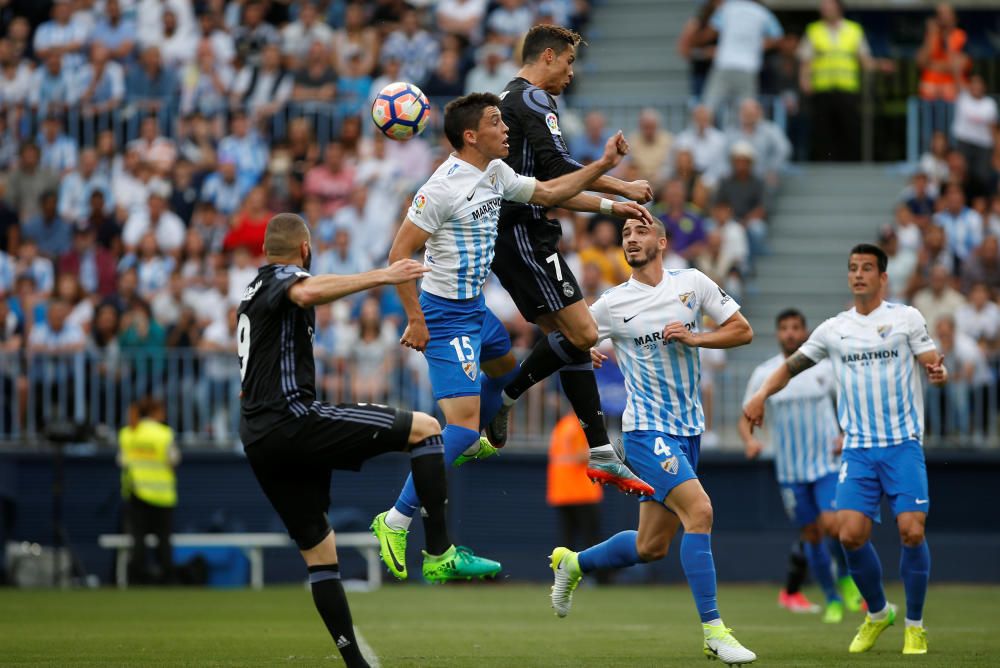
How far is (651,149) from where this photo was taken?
68.5 feet

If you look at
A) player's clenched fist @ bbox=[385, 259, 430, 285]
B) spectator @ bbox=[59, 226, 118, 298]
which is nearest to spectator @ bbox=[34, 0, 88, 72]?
spectator @ bbox=[59, 226, 118, 298]

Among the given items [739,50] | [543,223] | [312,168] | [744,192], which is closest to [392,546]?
[543,223]

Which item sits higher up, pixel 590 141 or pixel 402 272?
pixel 590 141

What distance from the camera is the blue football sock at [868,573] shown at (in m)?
11.4

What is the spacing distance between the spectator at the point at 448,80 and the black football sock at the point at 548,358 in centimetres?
1160

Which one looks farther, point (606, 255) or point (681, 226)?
point (681, 226)

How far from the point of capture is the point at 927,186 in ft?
67.0

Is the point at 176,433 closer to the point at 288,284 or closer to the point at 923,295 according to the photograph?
the point at 923,295

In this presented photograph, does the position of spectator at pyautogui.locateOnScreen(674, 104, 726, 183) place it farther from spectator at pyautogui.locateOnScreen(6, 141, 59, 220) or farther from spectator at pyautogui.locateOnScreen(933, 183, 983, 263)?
spectator at pyautogui.locateOnScreen(6, 141, 59, 220)

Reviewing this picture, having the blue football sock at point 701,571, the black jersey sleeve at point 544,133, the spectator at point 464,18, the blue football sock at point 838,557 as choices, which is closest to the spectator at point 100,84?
the spectator at point 464,18

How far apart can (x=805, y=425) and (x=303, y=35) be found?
11.6 metres

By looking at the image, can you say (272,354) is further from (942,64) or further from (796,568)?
(942,64)

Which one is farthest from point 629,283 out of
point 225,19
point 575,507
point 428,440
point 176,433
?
point 225,19

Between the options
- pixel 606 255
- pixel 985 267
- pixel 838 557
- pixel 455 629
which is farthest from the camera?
pixel 606 255
